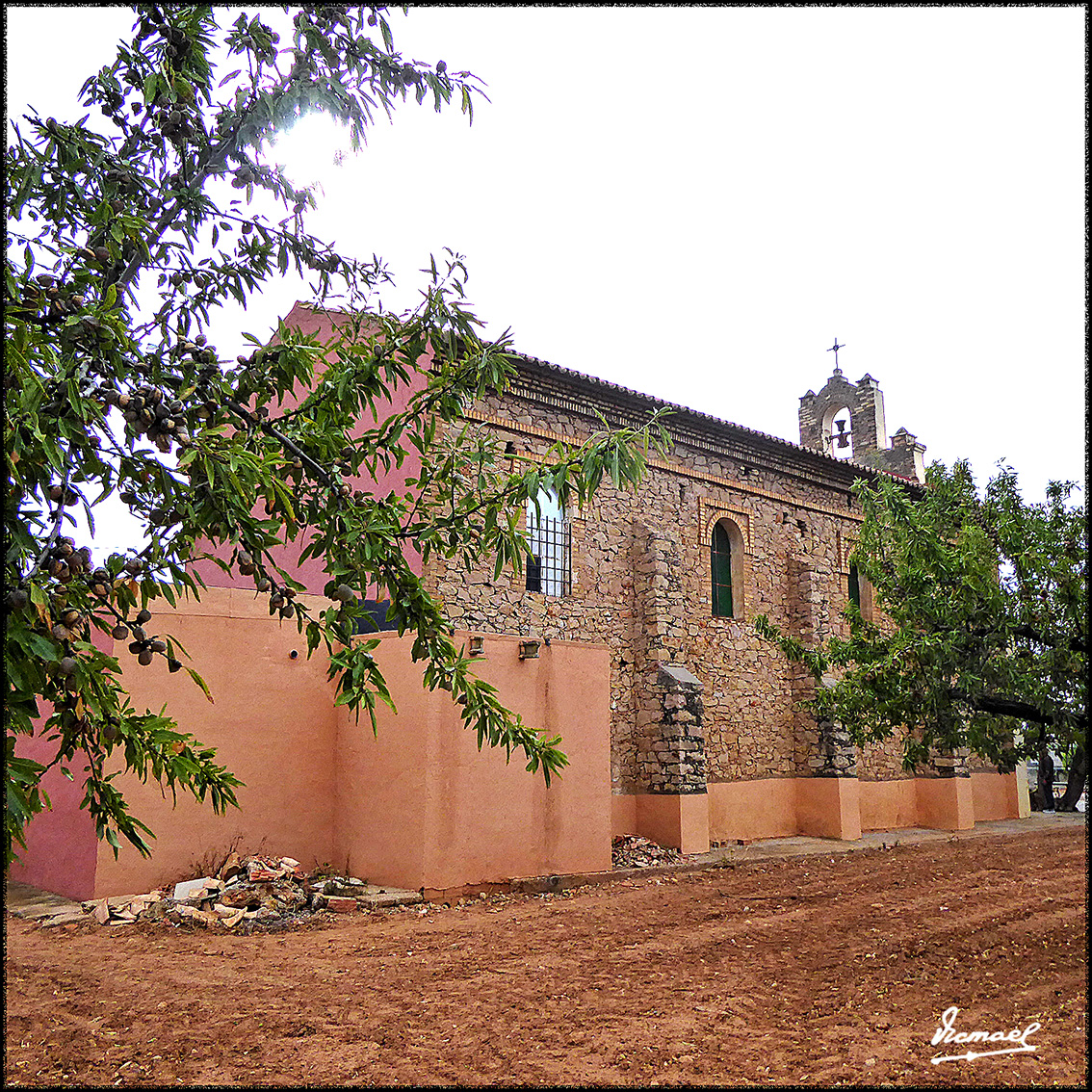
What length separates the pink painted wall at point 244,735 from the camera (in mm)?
9133

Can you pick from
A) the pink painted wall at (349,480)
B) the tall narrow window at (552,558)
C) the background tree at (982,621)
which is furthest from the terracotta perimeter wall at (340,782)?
the background tree at (982,621)

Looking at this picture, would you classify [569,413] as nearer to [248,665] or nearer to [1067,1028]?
[248,665]

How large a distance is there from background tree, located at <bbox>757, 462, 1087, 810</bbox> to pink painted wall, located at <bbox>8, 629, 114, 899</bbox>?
27.2ft

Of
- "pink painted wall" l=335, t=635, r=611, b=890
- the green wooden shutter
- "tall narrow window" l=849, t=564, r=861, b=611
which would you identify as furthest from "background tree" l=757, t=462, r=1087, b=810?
"tall narrow window" l=849, t=564, r=861, b=611

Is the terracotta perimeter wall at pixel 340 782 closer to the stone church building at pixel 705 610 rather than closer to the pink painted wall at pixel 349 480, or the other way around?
the pink painted wall at pixel 349 480

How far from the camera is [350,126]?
12.5 ft

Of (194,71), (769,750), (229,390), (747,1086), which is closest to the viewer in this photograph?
(229,390)

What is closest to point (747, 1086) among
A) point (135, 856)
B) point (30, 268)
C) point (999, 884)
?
point (30, 268)

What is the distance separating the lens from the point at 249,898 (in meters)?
8.78

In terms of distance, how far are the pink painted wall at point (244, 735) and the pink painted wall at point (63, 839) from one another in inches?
10.1

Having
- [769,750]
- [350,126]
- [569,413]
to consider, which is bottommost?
[769,750]

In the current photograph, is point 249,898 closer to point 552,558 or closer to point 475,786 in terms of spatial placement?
point 475,786

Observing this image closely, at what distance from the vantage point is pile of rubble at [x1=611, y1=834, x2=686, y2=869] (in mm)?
12210

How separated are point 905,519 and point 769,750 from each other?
9260mm
